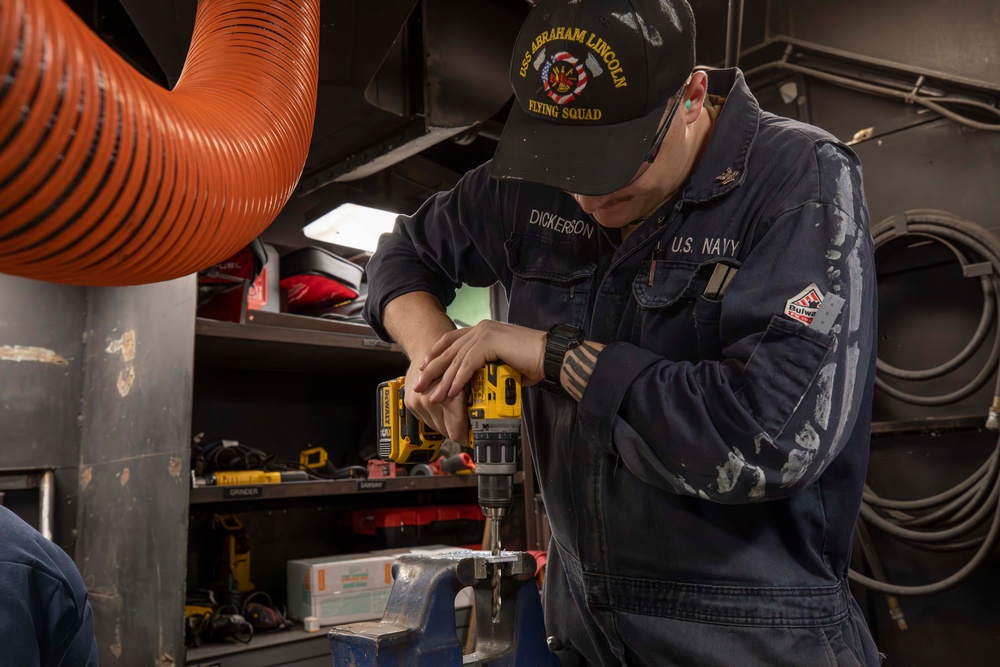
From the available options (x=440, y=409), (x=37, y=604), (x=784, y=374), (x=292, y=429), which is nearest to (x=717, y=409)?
(x=784, y=374)

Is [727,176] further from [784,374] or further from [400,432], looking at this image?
[400,432]

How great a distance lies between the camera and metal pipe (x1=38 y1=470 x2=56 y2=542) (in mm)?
2436

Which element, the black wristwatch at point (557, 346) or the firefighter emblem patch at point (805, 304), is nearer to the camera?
the firefighter emblem patch at point (805, 304)

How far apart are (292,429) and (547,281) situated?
2.30 metres

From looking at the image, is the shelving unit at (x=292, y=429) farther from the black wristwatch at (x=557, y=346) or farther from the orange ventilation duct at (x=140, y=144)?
the black wristwatch at (x=557, y=346)

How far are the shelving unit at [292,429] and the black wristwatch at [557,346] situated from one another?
154 cm

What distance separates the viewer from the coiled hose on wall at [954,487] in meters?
2.24

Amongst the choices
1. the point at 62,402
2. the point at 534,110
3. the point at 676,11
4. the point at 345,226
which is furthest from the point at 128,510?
the point at 676,11

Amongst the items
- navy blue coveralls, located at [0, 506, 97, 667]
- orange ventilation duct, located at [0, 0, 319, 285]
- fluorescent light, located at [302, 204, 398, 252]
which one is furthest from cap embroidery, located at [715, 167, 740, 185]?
fluorescent light, located at [302, 204, 398, 252]

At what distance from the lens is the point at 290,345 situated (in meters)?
2.52

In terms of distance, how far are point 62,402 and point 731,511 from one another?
94.8 inches

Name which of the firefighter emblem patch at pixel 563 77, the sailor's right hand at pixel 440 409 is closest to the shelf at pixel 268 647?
the sailor's right hand at pixel 440 409

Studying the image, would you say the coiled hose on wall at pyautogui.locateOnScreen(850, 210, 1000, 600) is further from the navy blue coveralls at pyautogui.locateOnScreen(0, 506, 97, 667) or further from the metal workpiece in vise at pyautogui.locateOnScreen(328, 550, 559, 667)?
the navy blue coveralls at pyautogui.locateOnScreen(0, 506, 97, 667)

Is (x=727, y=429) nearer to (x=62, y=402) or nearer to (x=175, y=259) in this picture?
(x=175, y=259)
